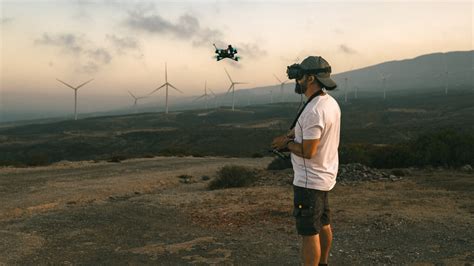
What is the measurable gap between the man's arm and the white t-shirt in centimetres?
5

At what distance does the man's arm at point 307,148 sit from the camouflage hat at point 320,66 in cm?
78

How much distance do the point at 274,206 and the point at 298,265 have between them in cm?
515

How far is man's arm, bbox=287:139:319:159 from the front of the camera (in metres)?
4.80

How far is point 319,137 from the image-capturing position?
484cm

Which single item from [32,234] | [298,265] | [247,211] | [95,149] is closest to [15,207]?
[32,234]

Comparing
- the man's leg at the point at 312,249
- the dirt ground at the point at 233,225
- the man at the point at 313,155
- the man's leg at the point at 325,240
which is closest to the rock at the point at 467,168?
the dirt ground at the point at 233,225

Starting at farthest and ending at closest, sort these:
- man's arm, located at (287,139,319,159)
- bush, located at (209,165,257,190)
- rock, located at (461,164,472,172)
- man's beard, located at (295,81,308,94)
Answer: rock, located at (461,164,472,172)
bush, located at (209,165,257,190)
man's beard, located at (295,81,308,94)
man's arm, located at (287,139,319,159)

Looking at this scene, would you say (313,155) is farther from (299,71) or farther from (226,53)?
(226,53)

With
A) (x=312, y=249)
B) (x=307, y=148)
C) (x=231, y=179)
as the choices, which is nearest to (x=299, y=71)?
(x=307, y=148)

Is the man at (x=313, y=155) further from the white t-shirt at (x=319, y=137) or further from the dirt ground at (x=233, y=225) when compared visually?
the dirt ground at (x=233, y=225)

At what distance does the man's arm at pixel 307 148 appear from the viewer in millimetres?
4805

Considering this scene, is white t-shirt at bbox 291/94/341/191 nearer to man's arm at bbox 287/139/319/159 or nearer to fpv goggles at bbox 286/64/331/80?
man's arm at bbox 287/139/319/159

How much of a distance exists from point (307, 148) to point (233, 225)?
5.59 m

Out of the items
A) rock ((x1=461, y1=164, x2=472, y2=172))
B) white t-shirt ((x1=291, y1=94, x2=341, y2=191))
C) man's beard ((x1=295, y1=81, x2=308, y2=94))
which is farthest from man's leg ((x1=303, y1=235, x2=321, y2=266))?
rock ((x1=461, y1=164, x2=472, y2=172))
